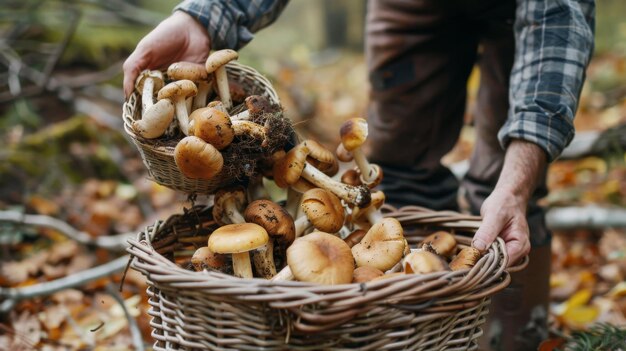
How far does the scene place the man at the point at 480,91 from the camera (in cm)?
193

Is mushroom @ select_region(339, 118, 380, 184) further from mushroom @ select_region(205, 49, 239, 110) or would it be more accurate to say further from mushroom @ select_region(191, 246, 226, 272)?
mushroom @ select_region(191, 246, 226, 272)

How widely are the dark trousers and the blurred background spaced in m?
0.33

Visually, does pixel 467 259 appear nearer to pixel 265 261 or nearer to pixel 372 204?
pixel 372 204

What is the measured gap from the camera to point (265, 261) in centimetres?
177

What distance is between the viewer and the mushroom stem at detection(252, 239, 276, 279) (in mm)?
1759

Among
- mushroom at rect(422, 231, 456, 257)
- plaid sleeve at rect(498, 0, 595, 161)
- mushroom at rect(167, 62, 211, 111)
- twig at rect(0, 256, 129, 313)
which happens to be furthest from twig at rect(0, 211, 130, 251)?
plaid sleeve at rect(498, 0, 595, 161)

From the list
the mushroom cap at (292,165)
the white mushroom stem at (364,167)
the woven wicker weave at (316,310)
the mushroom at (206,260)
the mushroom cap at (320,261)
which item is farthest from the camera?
the white mushroom stem at (364,167)

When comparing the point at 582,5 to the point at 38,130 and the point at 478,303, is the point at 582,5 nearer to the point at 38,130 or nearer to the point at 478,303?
the point at 478,303

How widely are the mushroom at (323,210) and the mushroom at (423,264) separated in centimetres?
31

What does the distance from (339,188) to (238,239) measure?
47cm

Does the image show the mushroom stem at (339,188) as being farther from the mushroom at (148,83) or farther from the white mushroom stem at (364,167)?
the mushroom at (148,83)

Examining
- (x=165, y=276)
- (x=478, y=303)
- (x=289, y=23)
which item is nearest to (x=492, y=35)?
(x=478, y=303)

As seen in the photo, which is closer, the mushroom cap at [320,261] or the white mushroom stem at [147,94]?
the mushroom cap at [320,261]

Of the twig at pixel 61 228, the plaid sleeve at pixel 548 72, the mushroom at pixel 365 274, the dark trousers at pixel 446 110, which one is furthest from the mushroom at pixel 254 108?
the twig at pixel 61 228
